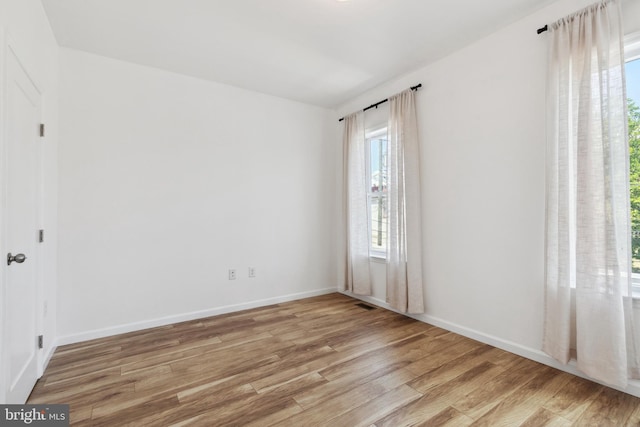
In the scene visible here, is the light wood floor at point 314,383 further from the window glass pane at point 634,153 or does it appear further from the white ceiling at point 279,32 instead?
the white ceiling at point 279,32

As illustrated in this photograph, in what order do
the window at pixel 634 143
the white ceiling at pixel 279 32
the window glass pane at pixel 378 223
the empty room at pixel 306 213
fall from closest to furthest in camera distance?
1. the empty room at pixel 306 213
2. the window at pixel 634 143
3. the white ceiling at pixel 279 32
4. the window glass pane at pixel 378 223

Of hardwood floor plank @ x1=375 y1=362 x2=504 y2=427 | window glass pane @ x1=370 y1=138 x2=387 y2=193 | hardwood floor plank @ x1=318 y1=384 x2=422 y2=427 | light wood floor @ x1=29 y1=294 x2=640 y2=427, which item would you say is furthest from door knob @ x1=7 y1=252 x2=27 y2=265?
window glass pane @ x1=370 y1=138 x2=387 y2=193

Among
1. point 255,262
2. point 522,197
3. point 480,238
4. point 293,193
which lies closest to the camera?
point 522,197

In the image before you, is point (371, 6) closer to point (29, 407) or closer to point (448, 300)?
point (448, 300)

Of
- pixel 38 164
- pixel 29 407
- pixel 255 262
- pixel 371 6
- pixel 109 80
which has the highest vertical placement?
pixel 371 6

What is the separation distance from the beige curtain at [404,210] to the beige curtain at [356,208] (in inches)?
21.0

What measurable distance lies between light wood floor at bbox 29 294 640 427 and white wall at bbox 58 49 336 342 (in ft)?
1.65

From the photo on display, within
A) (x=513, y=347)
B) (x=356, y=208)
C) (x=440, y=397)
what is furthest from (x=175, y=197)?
(x=513, y=347)

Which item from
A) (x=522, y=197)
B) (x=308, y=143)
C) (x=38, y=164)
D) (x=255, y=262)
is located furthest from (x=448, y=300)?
(x=38, y=164)

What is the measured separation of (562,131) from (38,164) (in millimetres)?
3864

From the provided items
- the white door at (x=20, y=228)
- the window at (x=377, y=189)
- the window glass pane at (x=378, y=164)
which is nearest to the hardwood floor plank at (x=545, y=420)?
the window at (x=377, y=189)

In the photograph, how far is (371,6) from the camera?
2.33 m

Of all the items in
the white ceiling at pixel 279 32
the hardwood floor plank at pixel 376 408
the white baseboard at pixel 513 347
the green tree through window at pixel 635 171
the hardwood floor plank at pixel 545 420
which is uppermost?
the white ceiling at pixel 279 32

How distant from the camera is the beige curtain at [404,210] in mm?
→ 3297
